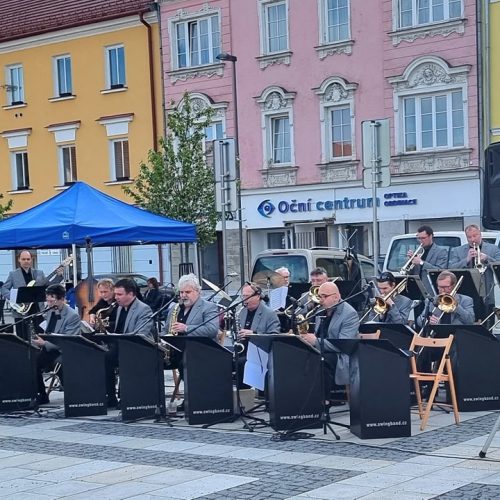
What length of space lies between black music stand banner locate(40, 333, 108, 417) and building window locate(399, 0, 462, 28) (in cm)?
1827

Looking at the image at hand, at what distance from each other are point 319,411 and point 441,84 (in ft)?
61.1

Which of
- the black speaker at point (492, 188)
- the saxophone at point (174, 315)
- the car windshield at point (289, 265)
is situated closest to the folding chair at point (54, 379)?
the saxophone at point (174, 315)

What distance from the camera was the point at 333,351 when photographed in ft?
33.3

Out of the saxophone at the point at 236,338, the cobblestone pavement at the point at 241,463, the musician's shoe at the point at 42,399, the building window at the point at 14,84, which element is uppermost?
the building window at the point at 14,84

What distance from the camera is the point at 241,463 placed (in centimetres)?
858

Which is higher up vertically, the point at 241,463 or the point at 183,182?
the point at 183,182

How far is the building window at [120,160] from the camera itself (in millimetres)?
33562

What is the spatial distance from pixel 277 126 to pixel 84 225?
1723cm

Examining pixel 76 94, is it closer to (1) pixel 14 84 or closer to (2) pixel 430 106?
(1) pixel 14 84

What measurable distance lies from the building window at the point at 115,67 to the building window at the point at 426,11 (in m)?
10.1

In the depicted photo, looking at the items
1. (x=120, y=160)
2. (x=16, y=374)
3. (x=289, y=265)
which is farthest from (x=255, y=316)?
(x=120, y=160)

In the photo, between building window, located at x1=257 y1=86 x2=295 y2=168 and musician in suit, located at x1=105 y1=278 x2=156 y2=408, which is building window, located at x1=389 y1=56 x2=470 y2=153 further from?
musician in suit, located at x1=105 y1=278 x2=156 y2=408

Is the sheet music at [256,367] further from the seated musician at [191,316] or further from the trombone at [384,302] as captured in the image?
the trombone at [384,302]

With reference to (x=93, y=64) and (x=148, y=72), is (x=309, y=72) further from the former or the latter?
(x=93, y=64)
